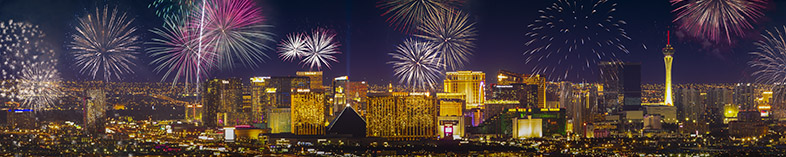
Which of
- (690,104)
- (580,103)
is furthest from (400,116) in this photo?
(690,104)

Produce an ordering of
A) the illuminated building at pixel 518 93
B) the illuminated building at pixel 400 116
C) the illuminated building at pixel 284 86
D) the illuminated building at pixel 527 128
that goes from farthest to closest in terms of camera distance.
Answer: the illuminated building at pixel 518 93
the illuminated building at pixel 284 86
the illuminated building at pixel 527 128
the illuminated building at pixel 400 116

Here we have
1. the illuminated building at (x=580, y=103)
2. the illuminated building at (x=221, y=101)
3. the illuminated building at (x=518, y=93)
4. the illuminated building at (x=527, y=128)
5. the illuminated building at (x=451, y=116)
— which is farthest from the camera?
the illuminated building at (x=518, y=93)

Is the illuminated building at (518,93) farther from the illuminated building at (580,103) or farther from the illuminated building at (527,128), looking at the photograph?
the illuminated building at (527,128)

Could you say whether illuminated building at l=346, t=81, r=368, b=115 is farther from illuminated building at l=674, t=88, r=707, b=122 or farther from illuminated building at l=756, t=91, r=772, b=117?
illuminated building at l=756, t=91, r=772, b=117

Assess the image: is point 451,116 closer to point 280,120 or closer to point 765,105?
point 280,120

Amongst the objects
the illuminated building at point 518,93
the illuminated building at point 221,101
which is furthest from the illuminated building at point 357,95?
the illuminated building at point 518,93

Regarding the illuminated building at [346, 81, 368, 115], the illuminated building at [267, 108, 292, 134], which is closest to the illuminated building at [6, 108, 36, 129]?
the illuminated building at [267, 108, 292, 134]
